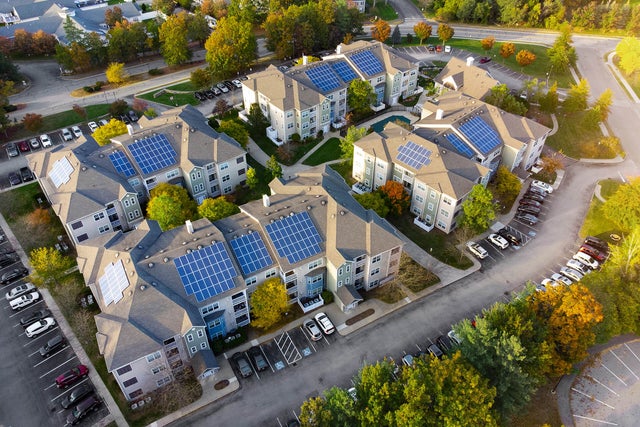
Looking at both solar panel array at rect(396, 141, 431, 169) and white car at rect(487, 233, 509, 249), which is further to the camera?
solar panel array at rect(396, 141, 431, 169)

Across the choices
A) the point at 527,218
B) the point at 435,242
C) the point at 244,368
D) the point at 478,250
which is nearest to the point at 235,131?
the point at 435,242

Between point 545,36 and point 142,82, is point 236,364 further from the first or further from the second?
point 545,36

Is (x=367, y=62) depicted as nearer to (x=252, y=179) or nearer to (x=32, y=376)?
(x=252, y=179)

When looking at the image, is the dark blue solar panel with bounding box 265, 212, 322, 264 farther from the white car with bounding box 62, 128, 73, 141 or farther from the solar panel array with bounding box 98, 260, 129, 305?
the white car with bounding box 62, 128, 73, 141

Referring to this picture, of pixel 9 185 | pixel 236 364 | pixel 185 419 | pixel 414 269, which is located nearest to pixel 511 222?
pixel 414 269

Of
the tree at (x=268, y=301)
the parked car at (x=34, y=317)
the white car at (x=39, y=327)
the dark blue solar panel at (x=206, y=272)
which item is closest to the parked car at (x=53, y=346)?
the white car at (x=39, y=327)

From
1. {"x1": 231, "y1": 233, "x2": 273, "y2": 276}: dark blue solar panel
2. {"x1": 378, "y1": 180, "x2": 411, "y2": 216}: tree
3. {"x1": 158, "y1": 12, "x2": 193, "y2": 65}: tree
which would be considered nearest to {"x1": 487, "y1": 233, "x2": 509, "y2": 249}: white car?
{"x1": 378, "y1": 180, "x2": 411, "y2": 216}: tree

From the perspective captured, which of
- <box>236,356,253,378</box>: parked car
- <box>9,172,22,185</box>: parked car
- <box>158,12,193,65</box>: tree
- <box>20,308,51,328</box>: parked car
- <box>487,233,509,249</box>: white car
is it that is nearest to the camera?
<box>236,356,253,378</box>: parked car
